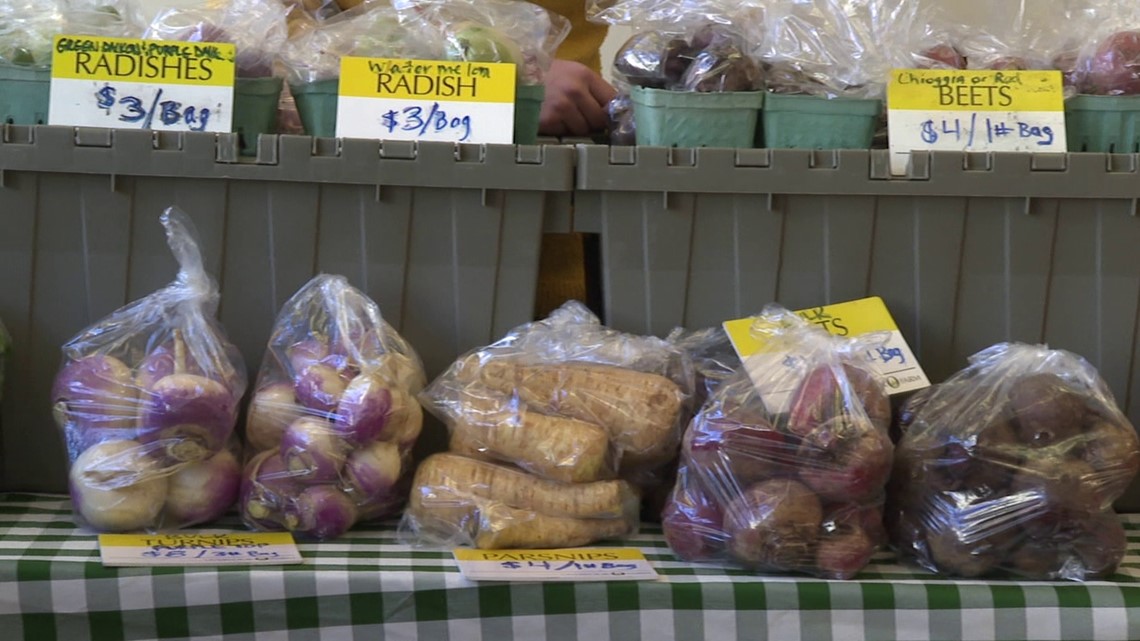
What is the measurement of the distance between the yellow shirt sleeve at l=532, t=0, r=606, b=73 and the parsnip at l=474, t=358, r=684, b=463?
2.65ft

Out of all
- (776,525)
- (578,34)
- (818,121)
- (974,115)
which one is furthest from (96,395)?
(578,34)

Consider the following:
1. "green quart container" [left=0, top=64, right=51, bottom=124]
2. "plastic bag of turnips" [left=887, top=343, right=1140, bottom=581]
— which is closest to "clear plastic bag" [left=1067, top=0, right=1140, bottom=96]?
"plastic bag of turnips" [left=887, top=343, right=1140, bottom=581]

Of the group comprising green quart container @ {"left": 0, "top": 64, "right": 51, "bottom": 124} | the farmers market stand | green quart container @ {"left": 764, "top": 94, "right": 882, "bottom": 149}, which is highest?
green quart container @ {"left": 764, "top": 94, "right": 882, "bottom": 149}

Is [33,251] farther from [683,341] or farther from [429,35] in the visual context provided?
[683,341]

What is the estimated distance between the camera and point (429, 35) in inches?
42.1

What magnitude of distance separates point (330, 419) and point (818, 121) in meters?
0.49

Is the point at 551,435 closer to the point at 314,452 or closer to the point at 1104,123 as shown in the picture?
the point at 314,452

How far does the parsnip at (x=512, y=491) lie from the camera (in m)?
0.95

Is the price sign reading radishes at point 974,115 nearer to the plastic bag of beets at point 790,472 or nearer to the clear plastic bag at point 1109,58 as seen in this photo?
the clear plastic bag at point 1109,58

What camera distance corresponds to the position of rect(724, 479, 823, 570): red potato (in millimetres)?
888

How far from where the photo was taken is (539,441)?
971 millimetres

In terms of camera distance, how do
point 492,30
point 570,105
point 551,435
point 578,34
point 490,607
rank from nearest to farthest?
point 490,607 → point 551,435 → point 492,30 → point 570,105 → point 578,34

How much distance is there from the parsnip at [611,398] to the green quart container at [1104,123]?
43 cm

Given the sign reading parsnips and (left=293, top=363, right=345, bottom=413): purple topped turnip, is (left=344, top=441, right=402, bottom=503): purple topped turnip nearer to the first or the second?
(left=293, top=363, right=345, bottom=413): purple topped turnip
